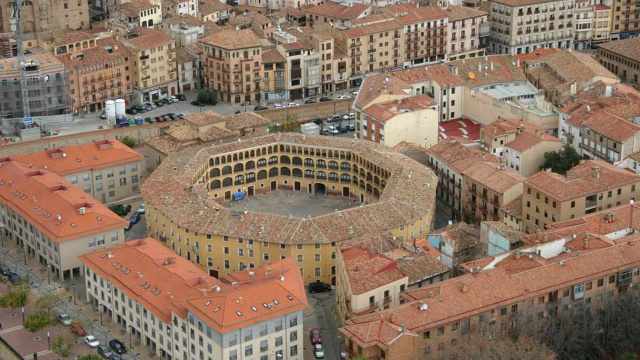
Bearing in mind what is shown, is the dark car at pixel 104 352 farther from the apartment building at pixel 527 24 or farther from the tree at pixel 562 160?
the apartment building at pixel 527 24

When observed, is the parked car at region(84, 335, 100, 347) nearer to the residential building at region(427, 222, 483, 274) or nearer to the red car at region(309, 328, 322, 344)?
the red car at region(309, 328, 322, 344)

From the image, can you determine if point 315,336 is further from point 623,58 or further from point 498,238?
point 623,58

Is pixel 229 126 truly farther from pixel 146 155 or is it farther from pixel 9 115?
pixel 9 115

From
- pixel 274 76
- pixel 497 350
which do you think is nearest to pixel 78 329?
pixel 497 350

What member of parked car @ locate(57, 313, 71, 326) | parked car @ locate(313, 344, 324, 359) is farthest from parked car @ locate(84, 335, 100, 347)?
parked car @ locate(313, 344, 324, 359)

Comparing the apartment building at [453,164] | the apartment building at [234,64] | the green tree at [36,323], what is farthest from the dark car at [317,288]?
the apartment building at [234,64]

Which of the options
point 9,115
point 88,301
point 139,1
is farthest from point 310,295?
point 139,1
